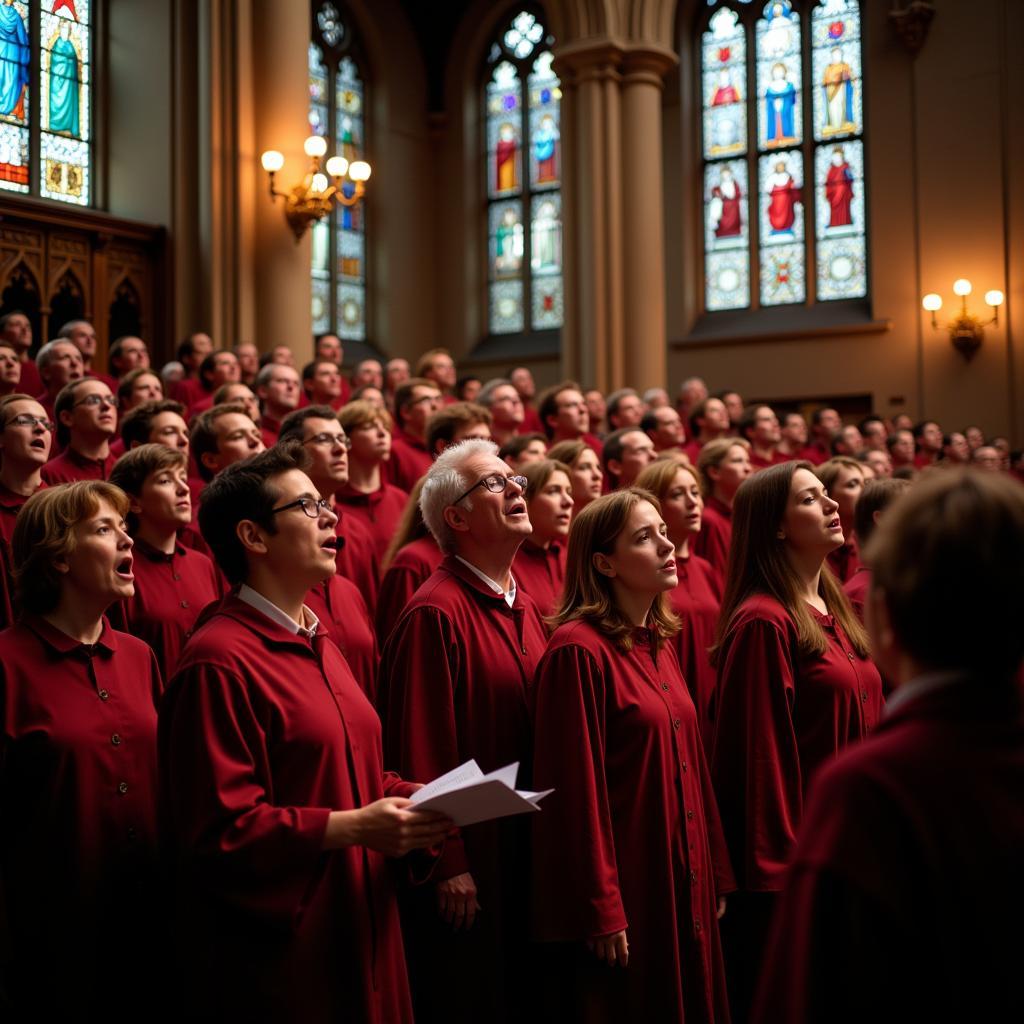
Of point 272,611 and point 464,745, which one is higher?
point 272,611

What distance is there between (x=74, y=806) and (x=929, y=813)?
205 centimetres

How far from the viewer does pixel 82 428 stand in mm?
5148

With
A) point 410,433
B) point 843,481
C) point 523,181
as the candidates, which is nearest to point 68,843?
point 843,481

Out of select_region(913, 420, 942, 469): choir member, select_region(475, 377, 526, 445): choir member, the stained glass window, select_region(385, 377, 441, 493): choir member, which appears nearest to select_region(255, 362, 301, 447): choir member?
select_region(385, 377, 441, 493): choir member

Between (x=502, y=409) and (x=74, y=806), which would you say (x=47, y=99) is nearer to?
(x=502, y=409)

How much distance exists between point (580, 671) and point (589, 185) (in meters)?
11.1

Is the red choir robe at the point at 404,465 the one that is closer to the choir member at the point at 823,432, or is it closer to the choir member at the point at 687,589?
the choir member at the point at 687,589

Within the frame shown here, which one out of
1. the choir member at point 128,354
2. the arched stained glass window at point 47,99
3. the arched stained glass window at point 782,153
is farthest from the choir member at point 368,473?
the arched stained glass window at point 782,153

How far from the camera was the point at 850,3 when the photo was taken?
14.8m

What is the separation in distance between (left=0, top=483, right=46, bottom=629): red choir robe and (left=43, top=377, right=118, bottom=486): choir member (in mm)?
663

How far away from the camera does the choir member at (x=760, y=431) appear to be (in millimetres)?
8672

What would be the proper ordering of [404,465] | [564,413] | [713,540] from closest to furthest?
[713,540] → [404,465] → [564,413]

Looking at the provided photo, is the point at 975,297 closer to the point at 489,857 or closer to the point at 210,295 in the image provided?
the point at 210,295

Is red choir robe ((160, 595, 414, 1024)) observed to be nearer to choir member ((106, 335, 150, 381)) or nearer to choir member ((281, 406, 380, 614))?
choir member ((281, 406, 380, 614))
